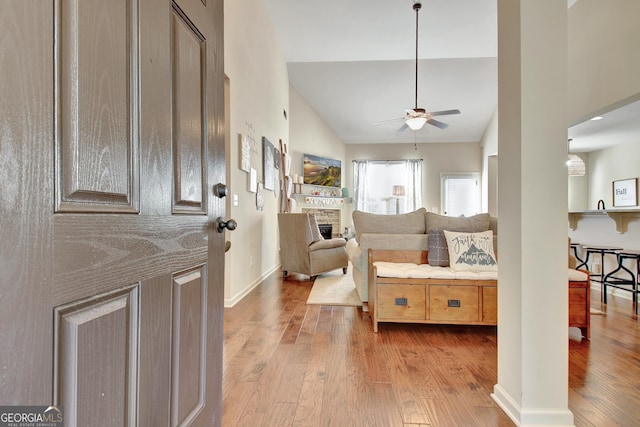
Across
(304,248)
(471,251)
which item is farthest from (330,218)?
(471,251)

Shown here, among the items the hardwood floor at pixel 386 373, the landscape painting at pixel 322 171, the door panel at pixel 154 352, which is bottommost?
the hardwood floor at pixel 386 373

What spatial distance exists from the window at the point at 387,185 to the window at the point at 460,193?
69 cm

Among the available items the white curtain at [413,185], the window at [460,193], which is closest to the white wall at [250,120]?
the white curtain at [413,185]

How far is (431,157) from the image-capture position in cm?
850

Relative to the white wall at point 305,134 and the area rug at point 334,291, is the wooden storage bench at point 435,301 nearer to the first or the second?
the area rug at point 334,291

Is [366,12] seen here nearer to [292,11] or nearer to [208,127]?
[292,11]

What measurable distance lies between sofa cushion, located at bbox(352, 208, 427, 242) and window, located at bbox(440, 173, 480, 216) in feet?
19.3

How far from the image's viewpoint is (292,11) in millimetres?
4277

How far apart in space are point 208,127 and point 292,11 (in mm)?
4132

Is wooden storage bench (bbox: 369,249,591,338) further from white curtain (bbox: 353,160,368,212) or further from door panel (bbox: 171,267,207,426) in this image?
white curtain (bbox: 353,160,368,212)

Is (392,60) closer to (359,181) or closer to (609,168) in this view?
(359,181)

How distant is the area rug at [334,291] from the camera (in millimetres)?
3305

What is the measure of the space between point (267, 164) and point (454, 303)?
3.08 m

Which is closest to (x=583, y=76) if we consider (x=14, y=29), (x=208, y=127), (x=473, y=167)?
(x=208, y=127)
